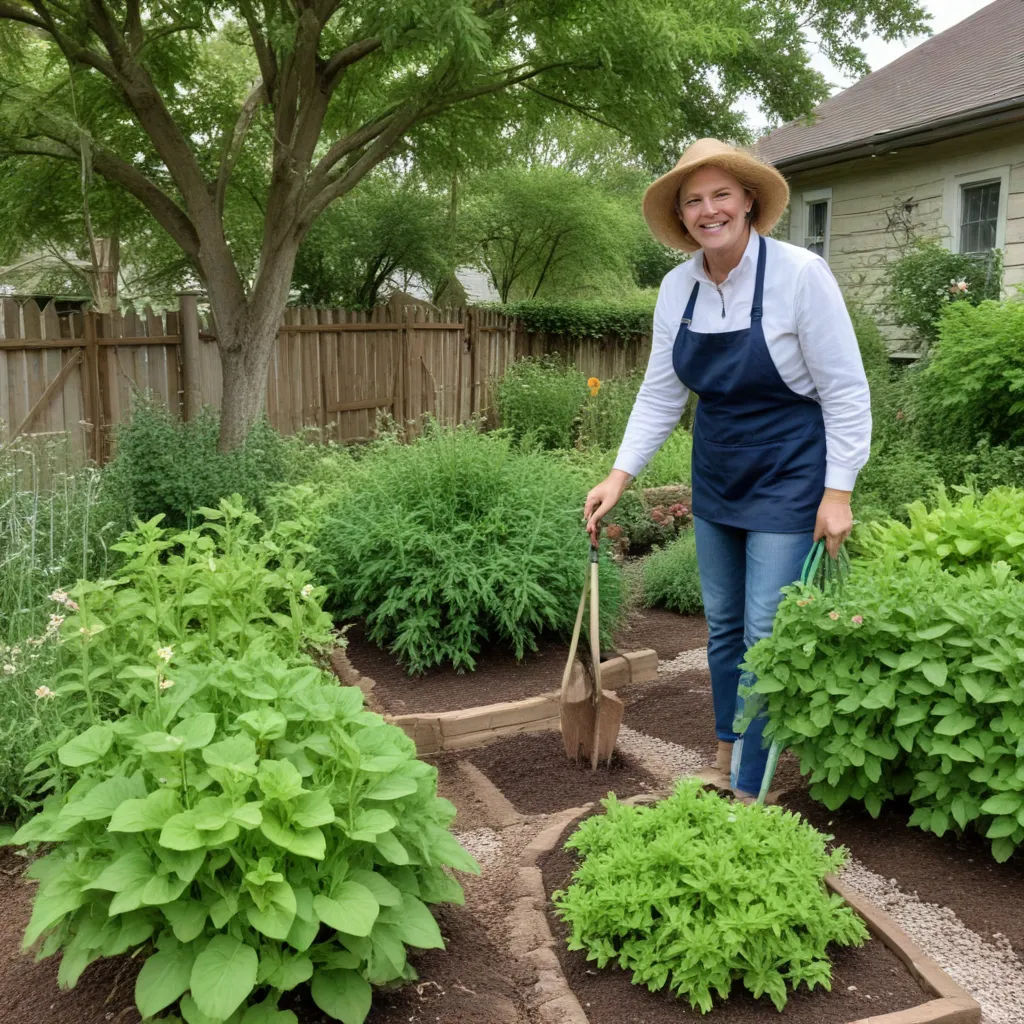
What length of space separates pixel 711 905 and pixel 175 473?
4689mm

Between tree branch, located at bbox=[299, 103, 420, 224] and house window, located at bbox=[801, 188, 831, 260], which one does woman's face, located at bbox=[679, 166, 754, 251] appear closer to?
tree branch, located at bbox=[299, 103, 420, 224]

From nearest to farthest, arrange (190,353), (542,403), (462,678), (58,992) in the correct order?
(58,992), (462,678), (190,353), (542,403)

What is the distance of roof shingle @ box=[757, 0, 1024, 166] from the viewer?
10.6 m

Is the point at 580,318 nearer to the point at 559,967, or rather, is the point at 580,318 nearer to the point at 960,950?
the point at 960,950

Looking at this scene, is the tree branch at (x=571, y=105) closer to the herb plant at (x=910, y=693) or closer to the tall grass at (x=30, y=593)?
the tall grass at (x=30, y=593)

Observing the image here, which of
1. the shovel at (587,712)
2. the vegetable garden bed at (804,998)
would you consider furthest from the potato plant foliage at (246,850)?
the shovel at (587,712)

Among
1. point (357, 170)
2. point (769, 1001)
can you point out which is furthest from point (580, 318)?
point (769, 1001)

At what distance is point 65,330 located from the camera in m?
7.17

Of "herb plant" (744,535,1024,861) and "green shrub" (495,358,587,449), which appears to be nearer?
"herb plant" (744,535,1024,861)

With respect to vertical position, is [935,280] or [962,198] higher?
[962,198]

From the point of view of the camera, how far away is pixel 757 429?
2996 millimetres

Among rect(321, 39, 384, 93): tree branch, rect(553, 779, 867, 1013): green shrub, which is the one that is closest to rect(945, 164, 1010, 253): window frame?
rect(321, 39, 384, 93): tree branch

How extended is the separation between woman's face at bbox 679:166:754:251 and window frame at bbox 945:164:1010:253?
8.35 metres


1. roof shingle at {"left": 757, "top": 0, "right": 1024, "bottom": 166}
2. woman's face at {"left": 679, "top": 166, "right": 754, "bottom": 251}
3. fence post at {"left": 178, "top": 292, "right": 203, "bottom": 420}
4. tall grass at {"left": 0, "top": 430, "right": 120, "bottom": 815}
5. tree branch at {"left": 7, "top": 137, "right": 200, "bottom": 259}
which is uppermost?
roof shingle at {"left": 757, "top": 0, "right": 1024, "bottom": 166}
